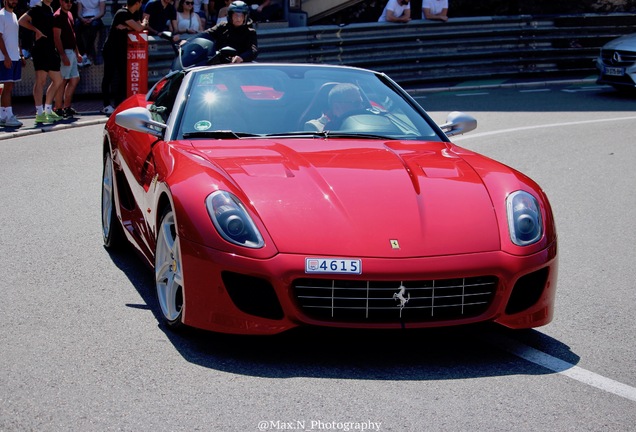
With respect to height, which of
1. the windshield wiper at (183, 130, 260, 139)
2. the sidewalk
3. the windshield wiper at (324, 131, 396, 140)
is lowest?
the sidewalk

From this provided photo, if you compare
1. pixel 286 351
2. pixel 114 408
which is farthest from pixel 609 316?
pixel 114 408

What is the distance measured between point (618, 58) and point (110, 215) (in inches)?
508

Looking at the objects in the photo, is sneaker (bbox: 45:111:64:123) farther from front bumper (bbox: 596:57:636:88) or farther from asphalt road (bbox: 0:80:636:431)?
front bumper (bbox: 596:57:636:88)

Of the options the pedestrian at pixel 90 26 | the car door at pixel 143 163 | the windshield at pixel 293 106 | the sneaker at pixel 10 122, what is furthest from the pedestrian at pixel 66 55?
the windshield at pixel 293 106

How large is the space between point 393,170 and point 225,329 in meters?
1.30

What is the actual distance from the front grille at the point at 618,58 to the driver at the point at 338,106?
12.4m

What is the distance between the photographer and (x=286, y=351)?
5.36 meters

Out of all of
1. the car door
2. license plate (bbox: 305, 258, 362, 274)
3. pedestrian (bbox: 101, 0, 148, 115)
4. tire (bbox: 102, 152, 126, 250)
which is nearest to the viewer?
license plate (bbox: 305, 258, 362, 274)

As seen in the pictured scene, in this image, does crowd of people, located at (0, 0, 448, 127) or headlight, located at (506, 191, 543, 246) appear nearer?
headlight, located at (506, 191, 543, 246)

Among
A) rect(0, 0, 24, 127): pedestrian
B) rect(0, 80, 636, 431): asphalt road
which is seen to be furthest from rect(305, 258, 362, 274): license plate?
rect(0, 0, 24, 127): pedestrian

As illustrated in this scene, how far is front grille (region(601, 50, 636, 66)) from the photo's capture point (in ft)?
60.7

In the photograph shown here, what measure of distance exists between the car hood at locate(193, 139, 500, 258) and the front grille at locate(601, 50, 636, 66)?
13.1 m

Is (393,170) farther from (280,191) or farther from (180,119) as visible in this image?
(180,119)

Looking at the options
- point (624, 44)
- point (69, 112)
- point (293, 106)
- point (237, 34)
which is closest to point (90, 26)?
point (69, 112)
